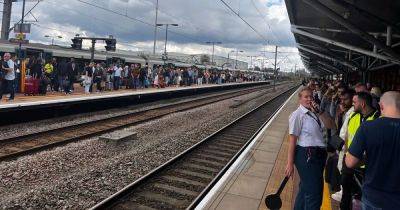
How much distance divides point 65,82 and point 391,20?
567 inches

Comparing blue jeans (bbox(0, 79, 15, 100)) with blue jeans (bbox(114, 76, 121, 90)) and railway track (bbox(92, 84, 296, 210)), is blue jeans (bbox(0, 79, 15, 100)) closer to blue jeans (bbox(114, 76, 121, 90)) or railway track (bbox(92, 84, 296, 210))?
blue jeans (bbox(114, 76, 121, 90))

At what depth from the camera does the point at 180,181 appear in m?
7.67

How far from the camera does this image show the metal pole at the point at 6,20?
115ft

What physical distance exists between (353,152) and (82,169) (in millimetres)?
6215

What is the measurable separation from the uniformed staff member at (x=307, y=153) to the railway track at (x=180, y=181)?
2.00m

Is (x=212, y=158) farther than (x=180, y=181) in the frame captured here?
Yes

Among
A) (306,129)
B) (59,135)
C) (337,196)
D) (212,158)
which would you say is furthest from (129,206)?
(59,135)

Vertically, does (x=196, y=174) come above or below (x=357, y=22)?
below

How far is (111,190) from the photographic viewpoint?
23.0 ft

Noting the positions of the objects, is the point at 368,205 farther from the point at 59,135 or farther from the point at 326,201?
the point at 59,135

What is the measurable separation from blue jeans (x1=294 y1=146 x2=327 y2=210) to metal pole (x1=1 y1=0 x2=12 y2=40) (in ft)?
116

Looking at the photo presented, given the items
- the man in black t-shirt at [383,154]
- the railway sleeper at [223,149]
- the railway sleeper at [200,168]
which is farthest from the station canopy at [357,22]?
the man in black t-shirt at [383,154]

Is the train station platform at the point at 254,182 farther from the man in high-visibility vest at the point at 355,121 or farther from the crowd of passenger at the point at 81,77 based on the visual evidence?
the crowd of passenger at the point at 81,77

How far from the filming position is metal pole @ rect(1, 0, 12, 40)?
3491 cm
